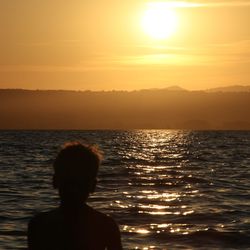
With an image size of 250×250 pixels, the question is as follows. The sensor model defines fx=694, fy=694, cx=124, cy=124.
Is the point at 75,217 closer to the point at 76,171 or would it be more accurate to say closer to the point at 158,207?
the point at 76,171

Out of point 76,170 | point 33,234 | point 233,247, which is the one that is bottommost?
point 233,247

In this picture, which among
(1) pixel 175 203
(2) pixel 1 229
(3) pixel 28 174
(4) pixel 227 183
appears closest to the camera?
(2) pixel 1 229

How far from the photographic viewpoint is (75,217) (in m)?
4.11

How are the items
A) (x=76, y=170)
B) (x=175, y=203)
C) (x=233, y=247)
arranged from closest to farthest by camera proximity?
(x=76, y=170) → (x=233, y=247) → (x=175, y=203)

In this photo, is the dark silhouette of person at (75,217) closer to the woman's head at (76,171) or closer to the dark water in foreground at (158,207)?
the woman's head at (76,171)

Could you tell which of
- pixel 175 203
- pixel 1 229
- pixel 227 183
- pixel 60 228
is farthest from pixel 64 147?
pixel 227 183

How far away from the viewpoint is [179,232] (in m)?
18.1

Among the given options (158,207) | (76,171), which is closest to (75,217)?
(76,171)

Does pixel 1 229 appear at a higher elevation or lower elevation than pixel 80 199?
lower

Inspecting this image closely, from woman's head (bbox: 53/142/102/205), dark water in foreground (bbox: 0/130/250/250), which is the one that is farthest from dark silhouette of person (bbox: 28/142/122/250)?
dark water in foreground (bbox: 0/130/250/250)

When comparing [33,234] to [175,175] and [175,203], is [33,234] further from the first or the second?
[175,175]

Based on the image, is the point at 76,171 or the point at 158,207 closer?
the point at 76,171

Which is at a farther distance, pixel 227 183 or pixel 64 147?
pixel 227 183

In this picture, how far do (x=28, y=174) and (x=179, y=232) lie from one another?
21.3m
